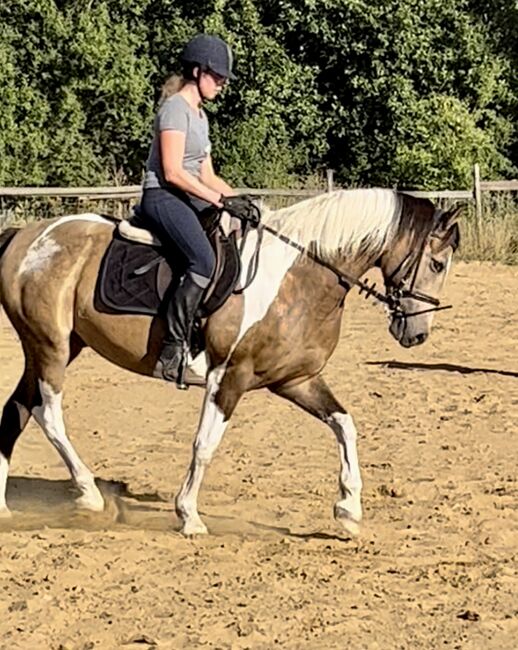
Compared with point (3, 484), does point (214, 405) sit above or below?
above

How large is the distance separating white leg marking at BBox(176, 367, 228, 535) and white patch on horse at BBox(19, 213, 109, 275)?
135 centimetres

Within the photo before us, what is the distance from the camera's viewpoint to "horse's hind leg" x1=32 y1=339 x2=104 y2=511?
7.36 meters

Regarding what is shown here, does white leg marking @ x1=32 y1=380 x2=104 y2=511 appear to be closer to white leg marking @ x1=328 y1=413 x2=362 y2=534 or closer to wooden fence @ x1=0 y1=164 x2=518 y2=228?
white leg marking @ x1=328 y1=413 x2=362 y2=534

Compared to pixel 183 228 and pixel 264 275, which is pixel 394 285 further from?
pixel 183 228

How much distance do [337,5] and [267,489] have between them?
2781 centimetres

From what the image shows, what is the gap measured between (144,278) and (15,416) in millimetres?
1397

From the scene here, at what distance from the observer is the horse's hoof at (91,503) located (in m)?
7.42

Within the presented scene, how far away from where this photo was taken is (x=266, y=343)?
6.68 meters

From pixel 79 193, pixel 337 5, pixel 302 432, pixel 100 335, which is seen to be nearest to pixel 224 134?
pixel 337 5

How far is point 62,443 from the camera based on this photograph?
7.39 meters

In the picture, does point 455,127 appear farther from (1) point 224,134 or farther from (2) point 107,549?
(2) point 107,549

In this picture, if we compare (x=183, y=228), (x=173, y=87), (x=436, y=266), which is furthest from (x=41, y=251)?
(x=436, y=266)

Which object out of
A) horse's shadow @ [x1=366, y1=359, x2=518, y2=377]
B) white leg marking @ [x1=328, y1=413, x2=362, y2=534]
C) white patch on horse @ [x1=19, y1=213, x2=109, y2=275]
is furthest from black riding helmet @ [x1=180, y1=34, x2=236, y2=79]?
horse's shadow @ [x1=366, y1=359, x2=518, y2=377]

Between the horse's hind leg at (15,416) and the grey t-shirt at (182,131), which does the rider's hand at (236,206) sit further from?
the horse's hind leg at (15,416)
